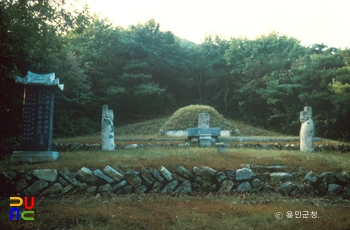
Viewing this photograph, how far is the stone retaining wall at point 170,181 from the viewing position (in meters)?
6.99

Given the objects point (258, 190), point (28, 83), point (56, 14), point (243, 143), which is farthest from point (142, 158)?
point (56, 14)

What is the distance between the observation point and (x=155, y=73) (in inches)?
1218

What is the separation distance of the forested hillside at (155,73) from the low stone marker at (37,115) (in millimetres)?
1491

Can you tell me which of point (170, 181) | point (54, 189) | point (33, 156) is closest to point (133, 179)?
point (170, 181)

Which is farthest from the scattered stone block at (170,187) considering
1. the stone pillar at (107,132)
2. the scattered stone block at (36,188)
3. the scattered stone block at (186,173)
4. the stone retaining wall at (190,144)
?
the stone retaining wall at (190,144)

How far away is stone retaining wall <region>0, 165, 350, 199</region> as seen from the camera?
6992mm

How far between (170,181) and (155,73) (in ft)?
80.2

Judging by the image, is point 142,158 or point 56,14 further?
point 56,14

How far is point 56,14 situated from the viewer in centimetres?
1372

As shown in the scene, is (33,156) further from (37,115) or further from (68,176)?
(68,176)

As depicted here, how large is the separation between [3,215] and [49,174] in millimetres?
1959

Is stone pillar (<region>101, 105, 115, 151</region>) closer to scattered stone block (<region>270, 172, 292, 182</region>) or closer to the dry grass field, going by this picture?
the dry grass field

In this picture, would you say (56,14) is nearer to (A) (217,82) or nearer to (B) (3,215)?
(B) (3,215)

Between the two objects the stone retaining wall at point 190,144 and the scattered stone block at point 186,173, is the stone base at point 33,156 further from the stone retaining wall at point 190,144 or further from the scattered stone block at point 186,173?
the scattered stone block at point 186,173
